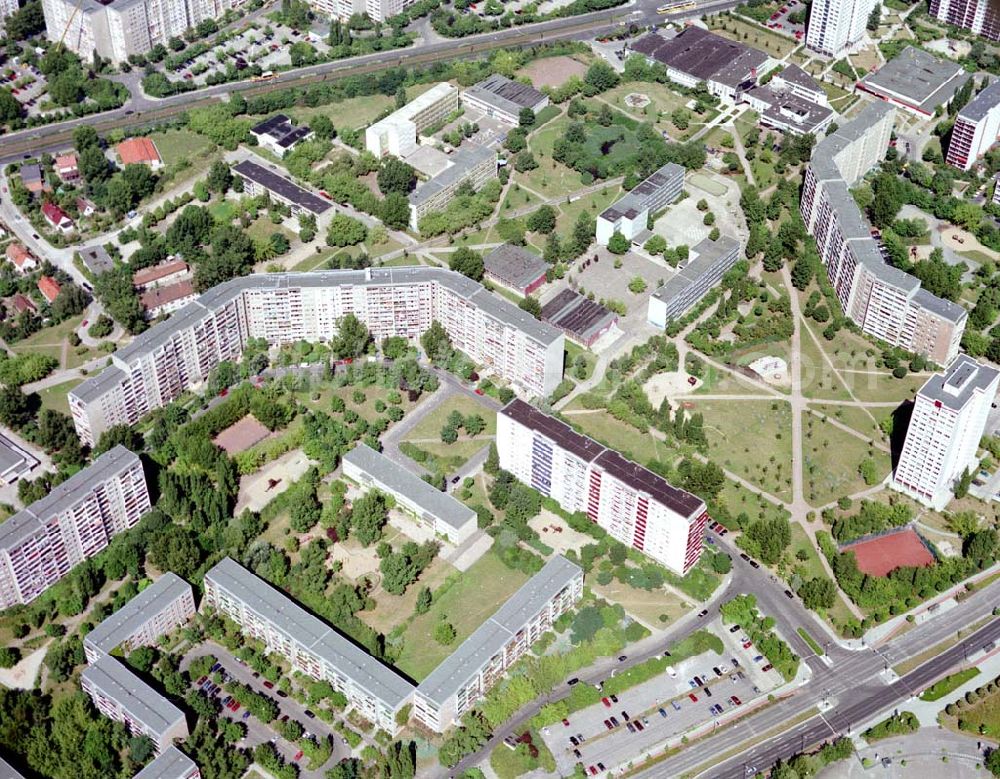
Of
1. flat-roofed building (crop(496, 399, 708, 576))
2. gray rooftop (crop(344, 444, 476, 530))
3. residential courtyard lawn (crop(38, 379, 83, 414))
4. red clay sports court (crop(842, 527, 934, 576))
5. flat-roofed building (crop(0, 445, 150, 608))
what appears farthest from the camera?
residential courtyard lawn (crop(38, 379, 83, 414))

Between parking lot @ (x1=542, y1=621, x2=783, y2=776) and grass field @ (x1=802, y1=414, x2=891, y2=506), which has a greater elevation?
Result: grass field @ (x1=802, y1=414, x2=891, y2=506)

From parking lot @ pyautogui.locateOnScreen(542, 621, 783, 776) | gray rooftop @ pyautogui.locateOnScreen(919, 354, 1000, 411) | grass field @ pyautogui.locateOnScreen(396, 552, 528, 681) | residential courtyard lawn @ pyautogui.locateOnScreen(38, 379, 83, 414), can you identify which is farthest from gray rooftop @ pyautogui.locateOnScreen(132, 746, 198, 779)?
gray rooftop @ pyautogui.locateOnScreen(919, 354, 1000, 411)

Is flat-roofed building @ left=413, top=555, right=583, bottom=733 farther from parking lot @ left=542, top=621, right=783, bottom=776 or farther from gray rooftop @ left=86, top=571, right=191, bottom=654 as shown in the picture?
gray rooftop @ left=86, top=571, right=191, bottom=654

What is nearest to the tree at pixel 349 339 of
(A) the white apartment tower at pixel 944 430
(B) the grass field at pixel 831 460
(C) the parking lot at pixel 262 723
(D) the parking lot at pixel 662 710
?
(C) the parking lot at pixel 262 723

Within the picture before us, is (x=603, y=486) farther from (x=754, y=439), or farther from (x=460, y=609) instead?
(x=754, y=439)

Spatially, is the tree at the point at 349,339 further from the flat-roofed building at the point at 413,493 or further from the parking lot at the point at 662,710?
the parking lot at the point at 662,710

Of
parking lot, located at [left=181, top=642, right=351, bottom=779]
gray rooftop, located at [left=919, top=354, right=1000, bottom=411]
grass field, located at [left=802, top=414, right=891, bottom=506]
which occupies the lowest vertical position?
parking lot, located at [left=181, top=642, right=351, bottom=779]
